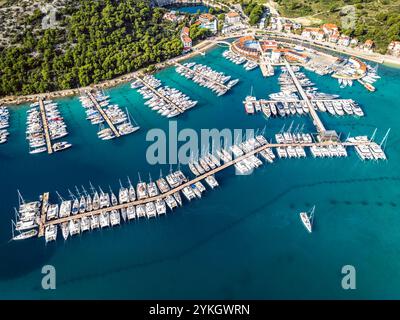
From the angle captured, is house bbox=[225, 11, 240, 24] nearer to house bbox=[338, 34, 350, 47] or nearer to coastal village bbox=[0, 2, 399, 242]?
coastal village bbox=[0, 2, 399, 242]

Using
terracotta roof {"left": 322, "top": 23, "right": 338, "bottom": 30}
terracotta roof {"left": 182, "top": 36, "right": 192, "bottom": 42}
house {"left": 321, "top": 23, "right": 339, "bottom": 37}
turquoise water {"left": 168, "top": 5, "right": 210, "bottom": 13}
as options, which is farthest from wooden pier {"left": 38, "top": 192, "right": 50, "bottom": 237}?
turquoise water {"left": 168, "top": 5, "right": 210, "bottom": 13}

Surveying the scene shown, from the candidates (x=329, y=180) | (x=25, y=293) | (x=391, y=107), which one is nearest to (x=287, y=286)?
(x=329, y=180)

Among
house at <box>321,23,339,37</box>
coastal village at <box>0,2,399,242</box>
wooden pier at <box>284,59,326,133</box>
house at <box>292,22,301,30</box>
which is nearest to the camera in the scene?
coastal village at <box>0,2,399,242</box>

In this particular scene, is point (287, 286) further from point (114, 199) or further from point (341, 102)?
point (341, 102)

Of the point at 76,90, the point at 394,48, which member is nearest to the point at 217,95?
the point at 76,90

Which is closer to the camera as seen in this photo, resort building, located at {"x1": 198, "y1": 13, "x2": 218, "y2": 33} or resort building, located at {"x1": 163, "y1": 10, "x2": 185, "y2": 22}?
resort building, located at {"x1": 198, "y1": 13, "x2": 218, "y2": 33}

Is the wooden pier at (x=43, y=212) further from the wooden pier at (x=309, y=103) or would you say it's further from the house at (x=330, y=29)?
the house at (x=330, y=29)

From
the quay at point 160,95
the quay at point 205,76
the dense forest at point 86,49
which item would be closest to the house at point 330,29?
the quay at point 205,76
